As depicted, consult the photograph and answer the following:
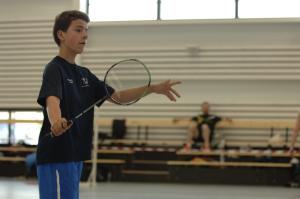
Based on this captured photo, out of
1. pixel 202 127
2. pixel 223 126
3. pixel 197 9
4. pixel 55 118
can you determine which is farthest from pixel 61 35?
pixel 197 9

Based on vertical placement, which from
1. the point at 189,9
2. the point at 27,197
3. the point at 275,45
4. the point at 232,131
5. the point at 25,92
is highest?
the point at 189,9

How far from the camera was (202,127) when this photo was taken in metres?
11.6

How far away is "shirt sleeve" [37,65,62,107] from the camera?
100.0 inches

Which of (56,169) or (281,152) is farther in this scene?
(281,152)

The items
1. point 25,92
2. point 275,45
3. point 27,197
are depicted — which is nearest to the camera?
point 27,197

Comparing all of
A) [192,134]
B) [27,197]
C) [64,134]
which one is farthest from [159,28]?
[64,134]

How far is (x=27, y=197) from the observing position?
7531mm

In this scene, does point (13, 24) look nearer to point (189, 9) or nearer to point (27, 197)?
point (189, 9)

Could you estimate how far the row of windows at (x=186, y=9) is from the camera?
12.2 metres

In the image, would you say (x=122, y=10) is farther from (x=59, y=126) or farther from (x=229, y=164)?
(x=59, y=126)

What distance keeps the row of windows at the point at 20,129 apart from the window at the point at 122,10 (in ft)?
9.79

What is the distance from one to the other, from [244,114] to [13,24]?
638 centimetres

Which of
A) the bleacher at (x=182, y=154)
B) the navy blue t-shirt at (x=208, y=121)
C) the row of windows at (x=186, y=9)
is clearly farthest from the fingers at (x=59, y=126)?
the row of windows at (x=186, y=9)

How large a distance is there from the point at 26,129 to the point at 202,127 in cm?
449
